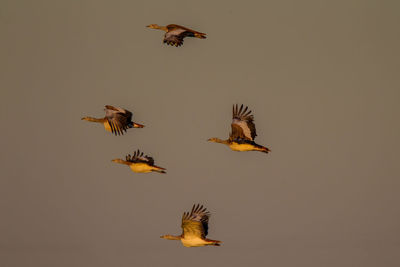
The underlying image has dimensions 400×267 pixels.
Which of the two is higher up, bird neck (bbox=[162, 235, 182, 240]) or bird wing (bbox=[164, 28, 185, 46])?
bird wing (bbox=[164, 28, 185, 46])

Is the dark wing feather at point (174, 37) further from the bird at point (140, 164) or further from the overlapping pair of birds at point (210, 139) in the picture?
the bird at point (140, 164)

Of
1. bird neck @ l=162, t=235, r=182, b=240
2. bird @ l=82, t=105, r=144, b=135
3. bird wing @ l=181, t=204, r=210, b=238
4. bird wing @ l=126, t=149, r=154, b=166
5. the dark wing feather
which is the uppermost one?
the dark wing feather

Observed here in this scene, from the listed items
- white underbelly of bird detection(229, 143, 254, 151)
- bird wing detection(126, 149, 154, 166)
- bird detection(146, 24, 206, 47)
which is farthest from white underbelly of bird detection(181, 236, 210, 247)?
bird detection(146, 24, 206, 47)

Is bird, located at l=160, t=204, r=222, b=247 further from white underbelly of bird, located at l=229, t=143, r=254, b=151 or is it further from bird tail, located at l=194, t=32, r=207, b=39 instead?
bird tail, located at l=194, t=32, r=207, b=39

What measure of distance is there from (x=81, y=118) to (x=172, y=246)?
190cm

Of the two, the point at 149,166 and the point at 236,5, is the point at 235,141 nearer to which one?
the point at 149,166

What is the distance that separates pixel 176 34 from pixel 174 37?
1.7 inches

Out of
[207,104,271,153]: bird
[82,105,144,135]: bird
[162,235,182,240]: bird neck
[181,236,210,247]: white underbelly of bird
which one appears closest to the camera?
[82,105,144,135]: bird

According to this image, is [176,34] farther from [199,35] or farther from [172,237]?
[172,237]

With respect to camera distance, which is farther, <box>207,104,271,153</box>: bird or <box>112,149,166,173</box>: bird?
<box>112,149,166,173</box>: bird

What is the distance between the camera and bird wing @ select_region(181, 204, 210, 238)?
6719mm

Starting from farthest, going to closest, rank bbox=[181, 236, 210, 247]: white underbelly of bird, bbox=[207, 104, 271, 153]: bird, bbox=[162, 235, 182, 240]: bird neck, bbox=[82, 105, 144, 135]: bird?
bbox=[162, 235, 182, 240]: bird neck → bbox=[181, 236, 210, 247]: white underbelly of bird → bbox=[207, 104, 271, 153]: bird → bbox=[82, 105, 144, 135]: bird

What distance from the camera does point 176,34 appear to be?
6.80 m

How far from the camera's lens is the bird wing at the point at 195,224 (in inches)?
265
